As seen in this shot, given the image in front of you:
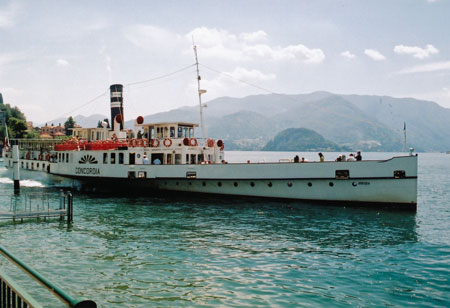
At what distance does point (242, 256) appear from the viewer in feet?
43.7

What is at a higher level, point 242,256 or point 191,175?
point 191,175

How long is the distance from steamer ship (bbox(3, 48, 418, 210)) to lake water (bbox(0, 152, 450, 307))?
164 centimetres

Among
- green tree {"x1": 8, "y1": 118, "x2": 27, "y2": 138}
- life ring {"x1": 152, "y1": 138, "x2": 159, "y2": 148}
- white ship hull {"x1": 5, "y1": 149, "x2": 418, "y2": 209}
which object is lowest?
white ship hull {"x1": 5, "y1": 149, "x2": 418, "y2": 209}

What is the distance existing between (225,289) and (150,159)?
20.6m

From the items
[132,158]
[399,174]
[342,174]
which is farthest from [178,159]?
[399,174]

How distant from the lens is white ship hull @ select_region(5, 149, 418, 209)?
2264 centimetres

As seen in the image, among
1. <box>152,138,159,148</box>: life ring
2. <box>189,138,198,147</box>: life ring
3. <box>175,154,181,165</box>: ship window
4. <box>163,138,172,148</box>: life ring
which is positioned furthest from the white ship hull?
<box>189,138,198,147</box>: life ring

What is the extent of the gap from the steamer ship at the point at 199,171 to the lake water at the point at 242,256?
164 cm

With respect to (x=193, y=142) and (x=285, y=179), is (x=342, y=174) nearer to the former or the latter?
(x=285, y=179)

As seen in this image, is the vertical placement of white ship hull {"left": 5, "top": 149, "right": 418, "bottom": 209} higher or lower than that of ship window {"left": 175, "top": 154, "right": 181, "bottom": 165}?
lower

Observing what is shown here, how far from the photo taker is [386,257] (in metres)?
13.5

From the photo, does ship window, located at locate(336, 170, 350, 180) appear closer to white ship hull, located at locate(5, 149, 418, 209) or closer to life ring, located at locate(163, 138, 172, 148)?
white ship hull, located at locate(5, 149, 418, 209)

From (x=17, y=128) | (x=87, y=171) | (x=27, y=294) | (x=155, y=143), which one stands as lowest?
(x=27, y=294)

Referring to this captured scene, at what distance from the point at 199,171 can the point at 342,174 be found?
9.91 metres
